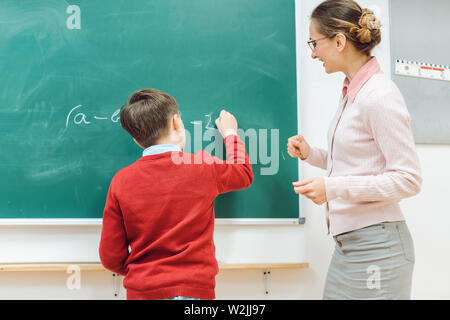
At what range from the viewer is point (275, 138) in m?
1.72

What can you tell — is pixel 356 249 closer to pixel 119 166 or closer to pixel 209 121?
pixel 209 121

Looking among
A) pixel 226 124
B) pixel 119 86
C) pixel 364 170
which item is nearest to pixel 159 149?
pixel 226 124

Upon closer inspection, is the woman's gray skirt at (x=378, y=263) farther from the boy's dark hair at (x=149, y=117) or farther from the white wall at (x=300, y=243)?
the boy's dark hair at (x=149, y=117)

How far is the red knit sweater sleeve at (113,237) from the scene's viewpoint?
1.26 m

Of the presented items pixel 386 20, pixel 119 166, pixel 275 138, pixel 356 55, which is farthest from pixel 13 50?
pixel 386 20

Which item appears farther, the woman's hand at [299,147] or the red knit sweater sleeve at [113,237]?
the woman's hand at [299,147]

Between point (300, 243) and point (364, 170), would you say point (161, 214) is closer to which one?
point (364, 170)

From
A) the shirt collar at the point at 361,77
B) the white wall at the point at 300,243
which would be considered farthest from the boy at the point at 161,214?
the shirt collar at the point at 361,77

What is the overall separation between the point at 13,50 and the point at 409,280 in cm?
189

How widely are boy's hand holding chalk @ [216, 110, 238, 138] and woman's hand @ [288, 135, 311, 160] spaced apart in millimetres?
261

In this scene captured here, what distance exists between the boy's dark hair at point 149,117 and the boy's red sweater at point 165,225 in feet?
0.33

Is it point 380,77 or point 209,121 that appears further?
point 209,121

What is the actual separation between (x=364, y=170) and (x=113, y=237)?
90 centimetres

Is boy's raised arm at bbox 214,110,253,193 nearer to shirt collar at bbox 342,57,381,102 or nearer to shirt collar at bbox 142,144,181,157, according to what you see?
shirt collar at bbox 142,144,181,157
